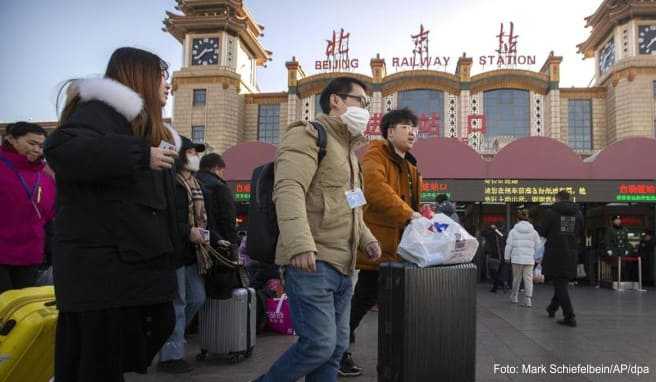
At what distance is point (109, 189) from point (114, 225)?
0.46 feet

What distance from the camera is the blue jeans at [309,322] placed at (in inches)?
96.3

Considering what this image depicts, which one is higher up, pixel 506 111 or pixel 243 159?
pixel 506 111

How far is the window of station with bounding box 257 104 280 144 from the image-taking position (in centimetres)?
2811

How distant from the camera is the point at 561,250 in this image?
689cm

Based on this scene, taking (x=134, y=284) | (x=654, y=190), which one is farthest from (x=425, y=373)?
(x=654, y=190)

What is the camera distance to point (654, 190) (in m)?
11.7

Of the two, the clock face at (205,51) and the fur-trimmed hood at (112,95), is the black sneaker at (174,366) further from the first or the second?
the clock face at (205,51)

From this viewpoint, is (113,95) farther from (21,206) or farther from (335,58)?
(335,58)

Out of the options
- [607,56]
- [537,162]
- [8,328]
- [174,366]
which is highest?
[607,56]

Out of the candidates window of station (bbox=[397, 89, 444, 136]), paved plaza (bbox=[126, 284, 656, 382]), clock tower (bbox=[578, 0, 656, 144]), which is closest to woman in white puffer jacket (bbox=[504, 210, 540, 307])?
paved plaza (bbox=[126, 284, 656, 382])

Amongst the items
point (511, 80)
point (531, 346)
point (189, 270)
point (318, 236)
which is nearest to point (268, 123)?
point (511, 80)

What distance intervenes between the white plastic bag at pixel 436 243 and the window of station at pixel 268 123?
2535 centimetres

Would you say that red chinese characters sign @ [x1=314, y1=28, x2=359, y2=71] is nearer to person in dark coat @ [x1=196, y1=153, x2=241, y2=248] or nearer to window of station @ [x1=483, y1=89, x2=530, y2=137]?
window of station @ [x1=483, y1=89, x2=530, y2=137]

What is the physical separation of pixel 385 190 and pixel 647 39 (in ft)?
93.3
